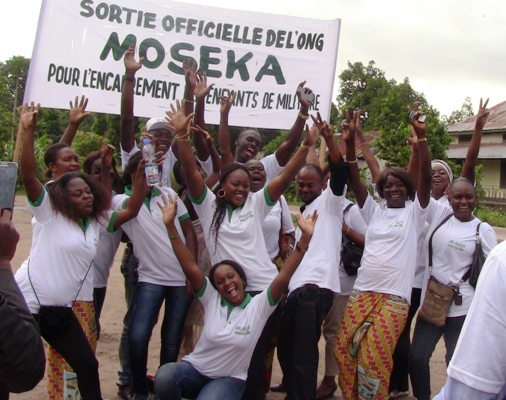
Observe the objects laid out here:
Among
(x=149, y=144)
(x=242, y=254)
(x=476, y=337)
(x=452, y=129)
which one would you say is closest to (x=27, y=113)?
(x=149, y=144)

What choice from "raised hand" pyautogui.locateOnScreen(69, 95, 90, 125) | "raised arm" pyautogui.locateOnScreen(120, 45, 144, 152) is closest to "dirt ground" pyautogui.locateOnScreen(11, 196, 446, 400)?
"raised arm" pyautogui.locateOnScreen(120, 45, 144, 152)

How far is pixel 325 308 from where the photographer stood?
4.04 metres

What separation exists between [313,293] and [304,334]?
0.28 meters

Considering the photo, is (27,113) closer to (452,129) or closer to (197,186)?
(197,186)

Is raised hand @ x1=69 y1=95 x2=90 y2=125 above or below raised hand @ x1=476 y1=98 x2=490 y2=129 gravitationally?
below

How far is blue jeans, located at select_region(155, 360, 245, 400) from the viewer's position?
3.54m

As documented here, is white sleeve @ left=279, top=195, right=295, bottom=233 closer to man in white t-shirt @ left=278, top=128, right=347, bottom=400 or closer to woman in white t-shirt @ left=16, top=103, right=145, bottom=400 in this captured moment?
man in white t-shirt @ left=278, top=128, right=347, bottom=400

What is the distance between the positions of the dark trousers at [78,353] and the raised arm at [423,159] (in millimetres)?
2434

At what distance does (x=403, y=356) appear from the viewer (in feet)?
14.9

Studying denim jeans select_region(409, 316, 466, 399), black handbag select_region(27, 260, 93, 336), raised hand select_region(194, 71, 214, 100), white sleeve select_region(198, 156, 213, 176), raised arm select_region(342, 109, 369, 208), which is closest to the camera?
black handbag select_region(27, 260, 93, 336)

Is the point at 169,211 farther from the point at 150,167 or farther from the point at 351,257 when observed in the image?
the point at 351,257

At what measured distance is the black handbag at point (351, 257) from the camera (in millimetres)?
4516

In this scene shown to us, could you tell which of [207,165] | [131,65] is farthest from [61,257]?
[131,65]

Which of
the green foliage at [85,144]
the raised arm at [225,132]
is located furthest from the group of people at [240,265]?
the green foliage at [85,144]
